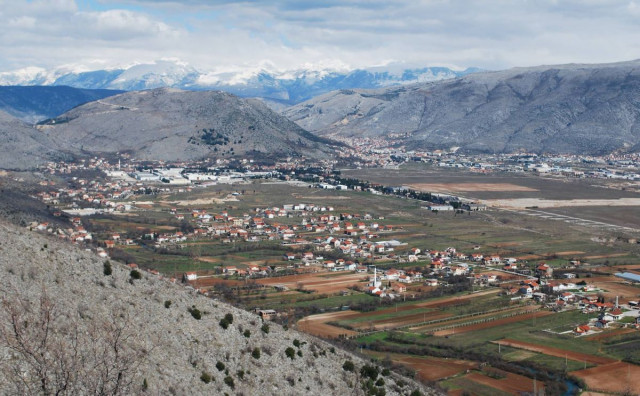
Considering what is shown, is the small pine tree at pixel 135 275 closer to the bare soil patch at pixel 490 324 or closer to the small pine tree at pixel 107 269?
the small pine tree at pixel 107 269

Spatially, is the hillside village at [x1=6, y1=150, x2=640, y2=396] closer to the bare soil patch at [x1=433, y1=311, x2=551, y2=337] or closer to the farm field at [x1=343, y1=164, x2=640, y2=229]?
the bare soil patch at [x1=433, y1=311, x2=551, y2=337]

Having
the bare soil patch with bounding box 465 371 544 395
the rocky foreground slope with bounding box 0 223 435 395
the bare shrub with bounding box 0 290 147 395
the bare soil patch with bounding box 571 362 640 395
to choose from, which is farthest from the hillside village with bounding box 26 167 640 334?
the bare shrub with bounding box 0 290 147 395

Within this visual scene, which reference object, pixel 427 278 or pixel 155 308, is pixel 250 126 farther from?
pixel 155 308

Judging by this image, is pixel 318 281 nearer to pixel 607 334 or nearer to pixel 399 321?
pixel 399 321

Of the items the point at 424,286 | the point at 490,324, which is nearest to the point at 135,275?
the point at 490,324

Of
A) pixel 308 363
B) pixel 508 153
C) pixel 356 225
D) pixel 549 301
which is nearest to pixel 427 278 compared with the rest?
pixel 549 301

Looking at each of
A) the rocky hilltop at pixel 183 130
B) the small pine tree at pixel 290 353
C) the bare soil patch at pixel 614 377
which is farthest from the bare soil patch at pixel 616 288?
the rocky hilltop at pixel 183 130
